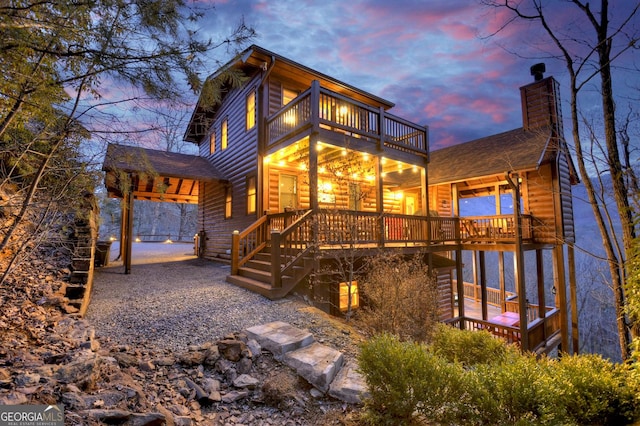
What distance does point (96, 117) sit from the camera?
2887mm

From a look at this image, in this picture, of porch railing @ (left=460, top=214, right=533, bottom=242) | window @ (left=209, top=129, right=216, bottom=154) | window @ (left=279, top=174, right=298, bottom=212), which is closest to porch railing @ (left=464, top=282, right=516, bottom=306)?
porch railing @ (left=460, top=214, right=533, bottom=242)

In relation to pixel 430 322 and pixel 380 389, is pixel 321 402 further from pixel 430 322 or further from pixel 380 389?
pixel 430 322

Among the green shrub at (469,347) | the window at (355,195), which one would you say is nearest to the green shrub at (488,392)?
the green shrub at (469,347)

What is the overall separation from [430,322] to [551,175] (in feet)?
26.4

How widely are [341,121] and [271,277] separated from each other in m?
5.47

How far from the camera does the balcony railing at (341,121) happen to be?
24.8 ft

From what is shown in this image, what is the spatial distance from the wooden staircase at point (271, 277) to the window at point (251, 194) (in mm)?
2800

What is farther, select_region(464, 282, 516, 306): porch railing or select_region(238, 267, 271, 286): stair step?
select_region(464, 282, 516, 306): porch railing

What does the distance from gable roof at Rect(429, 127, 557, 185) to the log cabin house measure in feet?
0.23

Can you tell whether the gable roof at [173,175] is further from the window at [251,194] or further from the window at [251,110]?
the window at [251,110]

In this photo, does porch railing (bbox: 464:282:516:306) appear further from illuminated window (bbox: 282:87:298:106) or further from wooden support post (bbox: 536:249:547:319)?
illuminated window (bbox: 282:87:298:106)

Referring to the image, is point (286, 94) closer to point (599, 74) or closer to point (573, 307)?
point (599, 74)

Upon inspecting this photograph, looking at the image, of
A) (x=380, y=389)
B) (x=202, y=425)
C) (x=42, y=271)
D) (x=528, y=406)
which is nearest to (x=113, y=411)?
(x=202, y=425)
